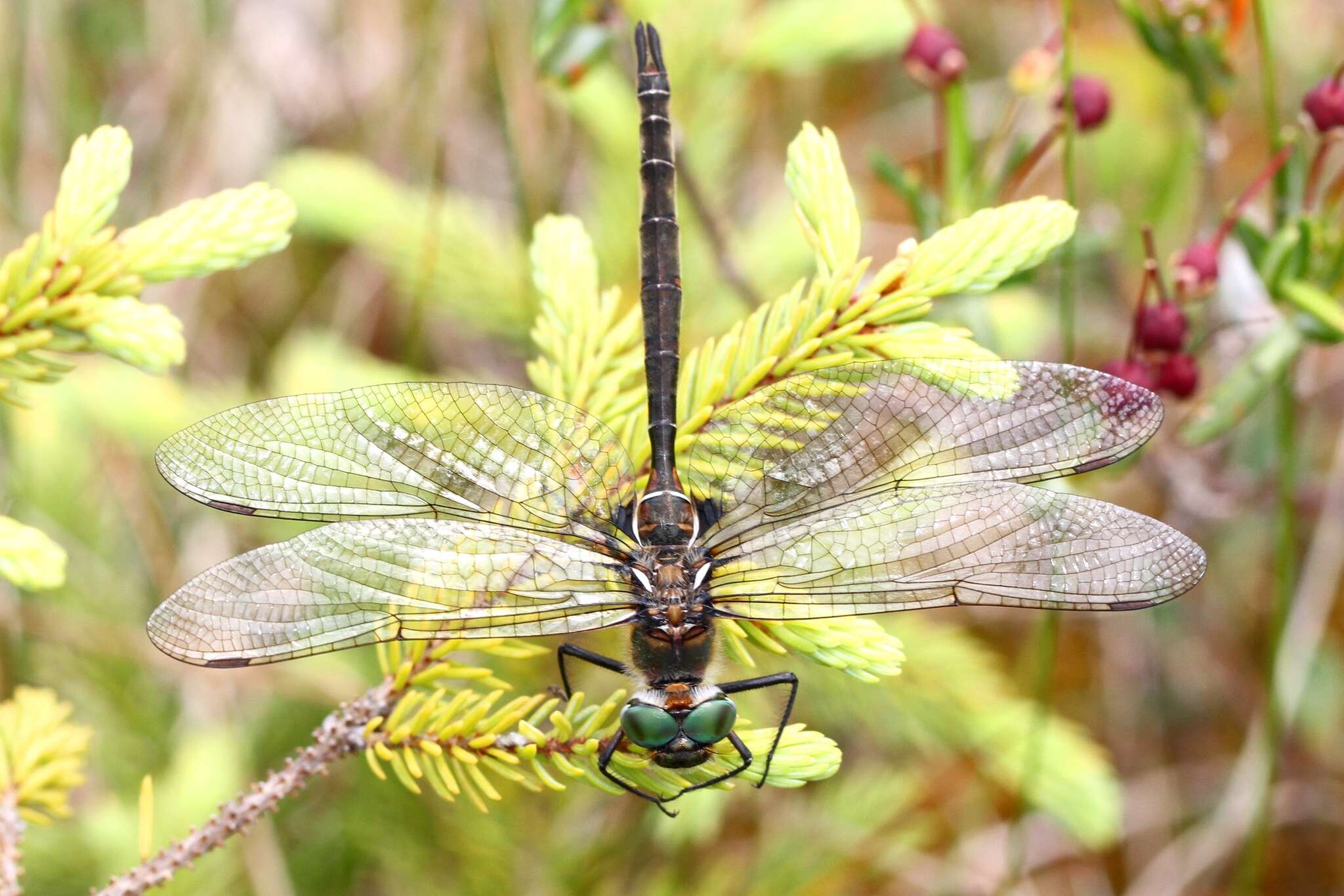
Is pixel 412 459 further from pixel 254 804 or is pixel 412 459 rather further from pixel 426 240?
pixel 426 240

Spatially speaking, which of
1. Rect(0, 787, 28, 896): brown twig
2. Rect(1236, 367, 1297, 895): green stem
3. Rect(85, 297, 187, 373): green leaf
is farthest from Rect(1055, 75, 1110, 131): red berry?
Rect(0, 787, 28, 896): brown twig

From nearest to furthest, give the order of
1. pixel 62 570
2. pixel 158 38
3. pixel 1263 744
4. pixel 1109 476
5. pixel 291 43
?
pixel 62 570 → pixel 1109 476 → pixel 1263 744 → pixel 158 38 → pixel 291 43

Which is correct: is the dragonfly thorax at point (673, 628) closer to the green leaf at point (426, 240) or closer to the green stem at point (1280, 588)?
the green leaf at point (426, 240)

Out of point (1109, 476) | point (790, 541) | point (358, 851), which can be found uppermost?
point (790, 541)

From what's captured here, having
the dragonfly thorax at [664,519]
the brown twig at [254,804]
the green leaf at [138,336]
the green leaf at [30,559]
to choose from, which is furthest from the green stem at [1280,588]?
the green leaf at [30,559]

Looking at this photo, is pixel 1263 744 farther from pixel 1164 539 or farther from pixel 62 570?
pixel 62 570

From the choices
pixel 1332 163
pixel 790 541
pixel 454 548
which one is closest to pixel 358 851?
pixel 454 548
